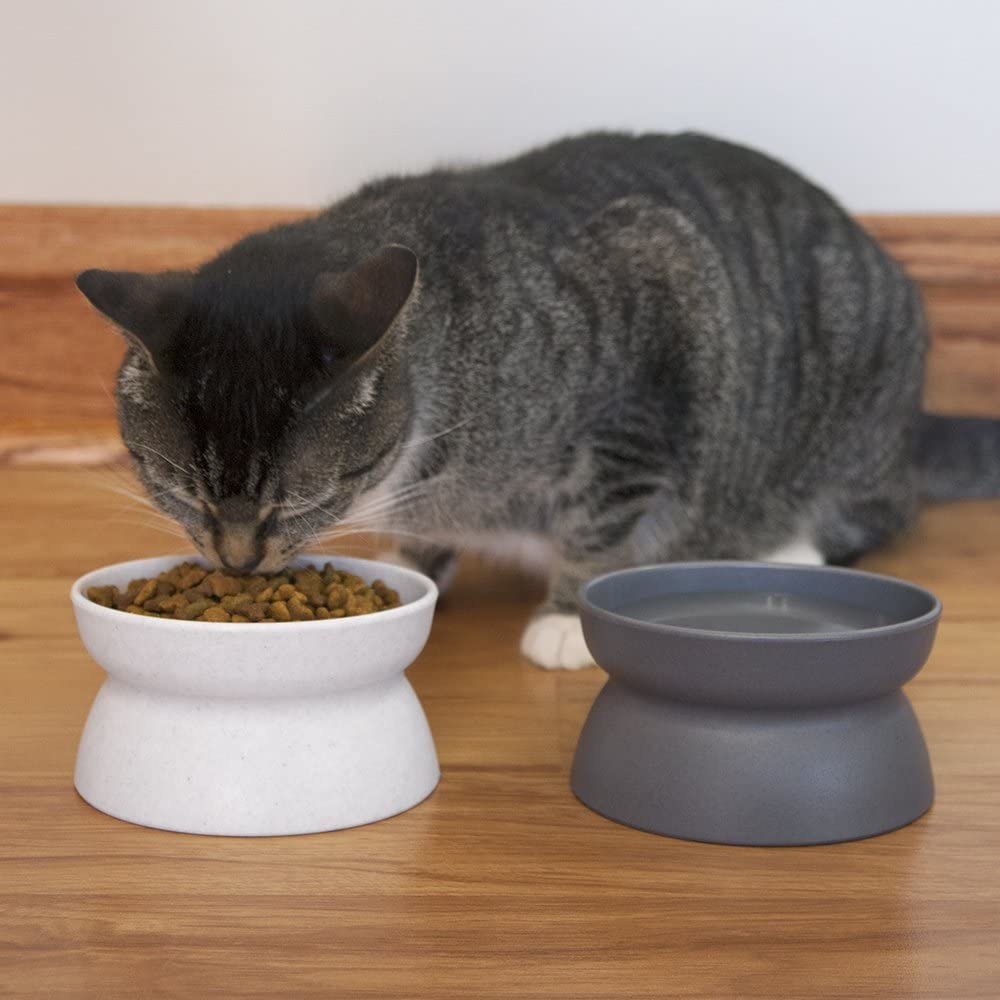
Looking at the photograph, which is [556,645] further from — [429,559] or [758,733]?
[758,733]

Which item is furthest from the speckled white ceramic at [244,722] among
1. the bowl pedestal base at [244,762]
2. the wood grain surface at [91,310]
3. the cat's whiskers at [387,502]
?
the wood grain surface at [91,310]

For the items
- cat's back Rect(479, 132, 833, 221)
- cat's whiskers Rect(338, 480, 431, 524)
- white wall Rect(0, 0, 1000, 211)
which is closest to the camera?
cat's whiskers Rect(338, 480, 431, 524)

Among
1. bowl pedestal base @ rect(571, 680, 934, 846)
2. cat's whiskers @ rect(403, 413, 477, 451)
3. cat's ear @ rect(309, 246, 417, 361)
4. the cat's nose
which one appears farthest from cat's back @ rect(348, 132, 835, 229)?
bowl pedestal base @ rect(571, 680, 934, 846)

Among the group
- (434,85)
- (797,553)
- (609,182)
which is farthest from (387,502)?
(434,85)

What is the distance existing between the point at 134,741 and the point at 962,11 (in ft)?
6.49

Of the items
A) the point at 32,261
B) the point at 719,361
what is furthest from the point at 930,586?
the point at 32,261

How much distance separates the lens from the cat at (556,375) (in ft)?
4.54

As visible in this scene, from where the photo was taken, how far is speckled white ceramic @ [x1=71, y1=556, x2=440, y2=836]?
1201 mm

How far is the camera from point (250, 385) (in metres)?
1.35

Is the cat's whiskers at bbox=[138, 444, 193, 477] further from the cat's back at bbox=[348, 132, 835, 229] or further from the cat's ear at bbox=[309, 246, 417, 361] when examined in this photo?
the cat's back at bbox=[348, 132, 835, 229]

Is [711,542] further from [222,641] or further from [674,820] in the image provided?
[222,641]

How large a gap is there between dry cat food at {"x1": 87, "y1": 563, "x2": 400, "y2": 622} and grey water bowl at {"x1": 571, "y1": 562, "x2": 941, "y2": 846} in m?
0.22

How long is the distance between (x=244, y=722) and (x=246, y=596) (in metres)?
0.14

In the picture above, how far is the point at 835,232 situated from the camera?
7.25 ft
